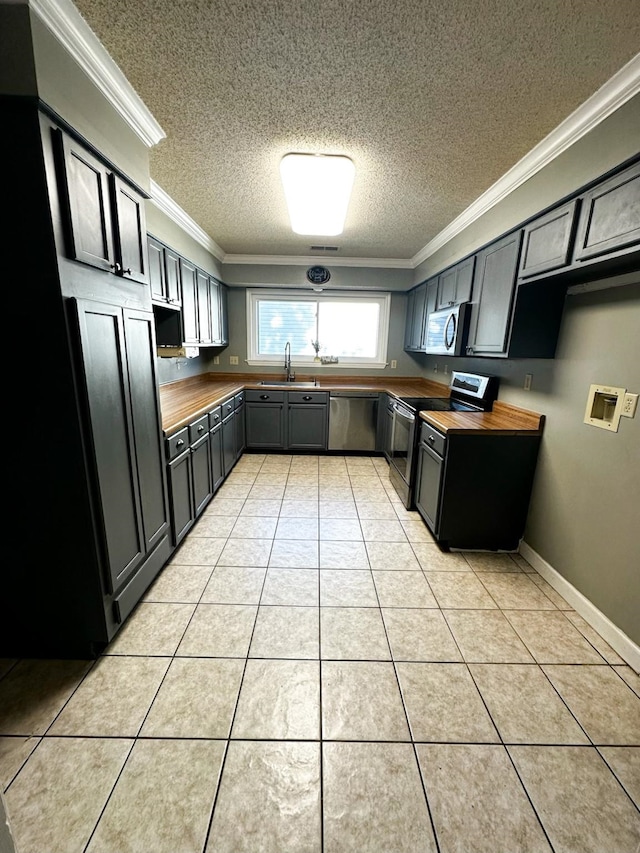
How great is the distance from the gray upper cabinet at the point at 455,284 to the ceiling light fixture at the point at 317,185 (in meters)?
1.15

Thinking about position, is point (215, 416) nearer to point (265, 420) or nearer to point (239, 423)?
point (239, 423)

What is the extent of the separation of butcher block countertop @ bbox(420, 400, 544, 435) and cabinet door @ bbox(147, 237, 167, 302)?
7.32ft

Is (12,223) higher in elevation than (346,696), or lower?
higher

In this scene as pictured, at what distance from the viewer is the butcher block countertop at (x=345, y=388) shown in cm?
225

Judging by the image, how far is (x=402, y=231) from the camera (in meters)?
3.40

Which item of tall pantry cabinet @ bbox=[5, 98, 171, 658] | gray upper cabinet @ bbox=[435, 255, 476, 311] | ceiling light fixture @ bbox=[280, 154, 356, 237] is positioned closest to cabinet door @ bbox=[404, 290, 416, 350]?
gray upper cabinet @ bbox=[435, 255, 476, 311]

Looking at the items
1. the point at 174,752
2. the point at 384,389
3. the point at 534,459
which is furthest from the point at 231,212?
the point at 174,752

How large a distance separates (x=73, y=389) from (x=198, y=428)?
1.36m

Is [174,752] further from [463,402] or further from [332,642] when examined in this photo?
[463,402]

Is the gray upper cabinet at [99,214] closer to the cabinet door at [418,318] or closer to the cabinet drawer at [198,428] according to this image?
the cabinet drawer at [198,428]

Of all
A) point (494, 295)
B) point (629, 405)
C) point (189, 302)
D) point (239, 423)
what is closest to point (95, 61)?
point (189, 302)

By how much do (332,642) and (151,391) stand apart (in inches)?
63.4

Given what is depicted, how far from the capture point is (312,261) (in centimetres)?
441

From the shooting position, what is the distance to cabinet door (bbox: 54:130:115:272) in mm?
1216
